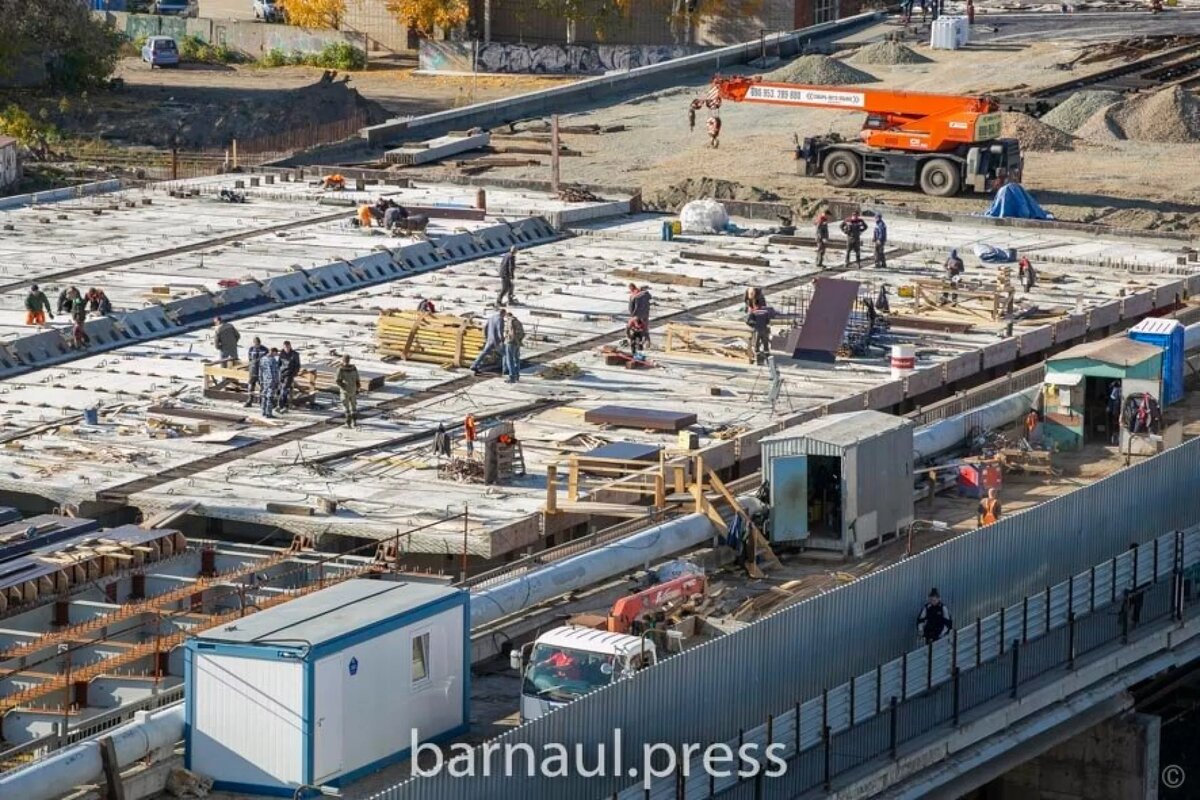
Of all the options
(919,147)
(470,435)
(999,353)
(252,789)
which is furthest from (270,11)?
(252,789)

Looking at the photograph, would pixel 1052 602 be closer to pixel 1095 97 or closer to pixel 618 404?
pixel 618 404

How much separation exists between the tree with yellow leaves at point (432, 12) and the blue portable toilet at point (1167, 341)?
57.1 meters

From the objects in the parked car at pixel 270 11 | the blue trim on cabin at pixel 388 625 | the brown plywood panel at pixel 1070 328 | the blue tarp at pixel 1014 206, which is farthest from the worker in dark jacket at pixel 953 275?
the parked car at pixel 270 11

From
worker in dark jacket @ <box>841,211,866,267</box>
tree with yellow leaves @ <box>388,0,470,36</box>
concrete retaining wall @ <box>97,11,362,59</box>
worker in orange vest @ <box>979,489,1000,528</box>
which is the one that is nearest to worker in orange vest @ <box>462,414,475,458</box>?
worker in orange vest @ <box>979,489,1000,528</box>

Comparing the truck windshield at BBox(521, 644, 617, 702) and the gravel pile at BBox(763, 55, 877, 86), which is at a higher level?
the gravel pile at BBox(763, 55, 877, 86)

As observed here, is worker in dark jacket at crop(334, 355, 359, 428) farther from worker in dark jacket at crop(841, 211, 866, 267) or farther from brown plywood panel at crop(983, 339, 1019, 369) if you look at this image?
worker in dark jacket at crop(841, 211, 866, 267)

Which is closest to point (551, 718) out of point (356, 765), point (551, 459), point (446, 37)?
point (356, 765)

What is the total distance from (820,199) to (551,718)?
155 feet

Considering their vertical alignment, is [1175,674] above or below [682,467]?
below

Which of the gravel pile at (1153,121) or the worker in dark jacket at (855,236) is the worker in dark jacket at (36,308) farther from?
the gravel pile at (1153,121)

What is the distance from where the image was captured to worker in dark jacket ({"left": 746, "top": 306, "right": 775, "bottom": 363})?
50.0m

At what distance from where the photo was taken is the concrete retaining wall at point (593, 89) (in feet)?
279

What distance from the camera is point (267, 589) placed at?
3453 centimetres

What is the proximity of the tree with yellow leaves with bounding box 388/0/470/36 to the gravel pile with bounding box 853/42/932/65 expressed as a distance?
1437 cm
